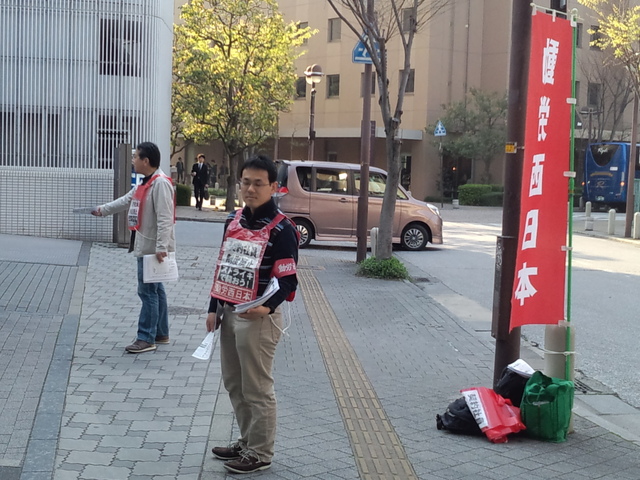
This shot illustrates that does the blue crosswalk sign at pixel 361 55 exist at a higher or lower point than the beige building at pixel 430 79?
lower

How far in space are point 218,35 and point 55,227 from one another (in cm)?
1500

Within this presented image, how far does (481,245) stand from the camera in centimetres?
2078

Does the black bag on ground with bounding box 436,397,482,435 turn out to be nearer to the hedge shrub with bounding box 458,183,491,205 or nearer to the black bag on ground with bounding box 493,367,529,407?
the black bag on ground with bounding box 493,367,529,407

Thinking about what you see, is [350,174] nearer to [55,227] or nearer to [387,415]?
[55,227]

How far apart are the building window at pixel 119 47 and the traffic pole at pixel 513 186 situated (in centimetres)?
1106

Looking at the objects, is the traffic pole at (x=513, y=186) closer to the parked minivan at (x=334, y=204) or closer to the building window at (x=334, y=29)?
the parked minivan at (x=334, y=204)

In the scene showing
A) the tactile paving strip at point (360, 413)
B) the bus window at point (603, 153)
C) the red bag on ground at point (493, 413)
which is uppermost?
the bus window at point (603, 153)

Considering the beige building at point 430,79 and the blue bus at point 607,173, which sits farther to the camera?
the beige building at point 430,79

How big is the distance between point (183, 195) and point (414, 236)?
1324 centimetres

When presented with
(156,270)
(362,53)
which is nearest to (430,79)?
(362,53)

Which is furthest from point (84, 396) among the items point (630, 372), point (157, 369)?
point (630, 372)

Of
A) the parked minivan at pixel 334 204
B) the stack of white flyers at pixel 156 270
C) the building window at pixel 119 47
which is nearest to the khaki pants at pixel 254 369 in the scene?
the stack of white flyers at pixel 156 270

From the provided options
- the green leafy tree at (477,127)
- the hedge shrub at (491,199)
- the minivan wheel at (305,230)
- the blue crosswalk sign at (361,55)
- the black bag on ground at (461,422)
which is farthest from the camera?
the green leafy tree at (477,127)

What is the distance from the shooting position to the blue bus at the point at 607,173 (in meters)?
39.9
